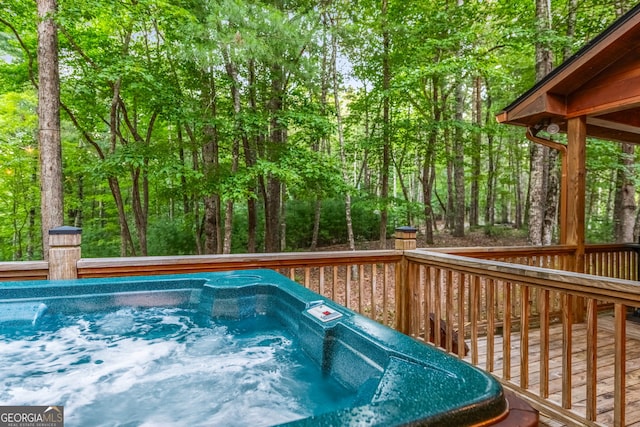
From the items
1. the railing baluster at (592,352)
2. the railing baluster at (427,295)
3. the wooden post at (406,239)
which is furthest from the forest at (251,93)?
the railing baluster at (592,352)

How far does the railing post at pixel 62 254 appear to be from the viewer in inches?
103

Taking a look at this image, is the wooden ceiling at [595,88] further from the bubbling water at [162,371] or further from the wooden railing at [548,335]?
the bubbling water at [162,371]

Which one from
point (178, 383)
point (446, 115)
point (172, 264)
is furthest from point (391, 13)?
point (178, 383)

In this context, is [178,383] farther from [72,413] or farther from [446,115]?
[446,115]

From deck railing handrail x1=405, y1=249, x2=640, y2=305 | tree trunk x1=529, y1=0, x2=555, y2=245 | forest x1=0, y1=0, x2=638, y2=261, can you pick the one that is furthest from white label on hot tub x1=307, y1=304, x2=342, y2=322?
tree trunk x1=529, y1=0, x2=555, y2=245

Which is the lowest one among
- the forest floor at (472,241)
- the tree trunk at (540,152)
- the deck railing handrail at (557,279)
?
the forest floor at (472,241)

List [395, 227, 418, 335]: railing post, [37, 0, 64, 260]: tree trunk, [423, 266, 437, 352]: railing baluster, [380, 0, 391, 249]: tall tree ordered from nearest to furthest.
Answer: [423, 266, 437, 352]: railing baluster < [395, 227, 418, 335]: railing post < [37, 0, 64, 260]: tree trunk < [380, 0, 391, 249]: tall tree

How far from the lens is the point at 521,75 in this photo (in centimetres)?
1060

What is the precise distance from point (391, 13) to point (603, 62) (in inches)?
221

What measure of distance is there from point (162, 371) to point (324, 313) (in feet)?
2.99

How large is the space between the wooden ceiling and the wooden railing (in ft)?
6.04

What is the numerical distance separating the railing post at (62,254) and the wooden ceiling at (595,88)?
168 inches

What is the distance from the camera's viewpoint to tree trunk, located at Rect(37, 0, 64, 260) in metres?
4.95

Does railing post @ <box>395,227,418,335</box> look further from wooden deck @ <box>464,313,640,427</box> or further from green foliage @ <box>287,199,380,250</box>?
green foliage @ <box>287,199,380,250</box>
